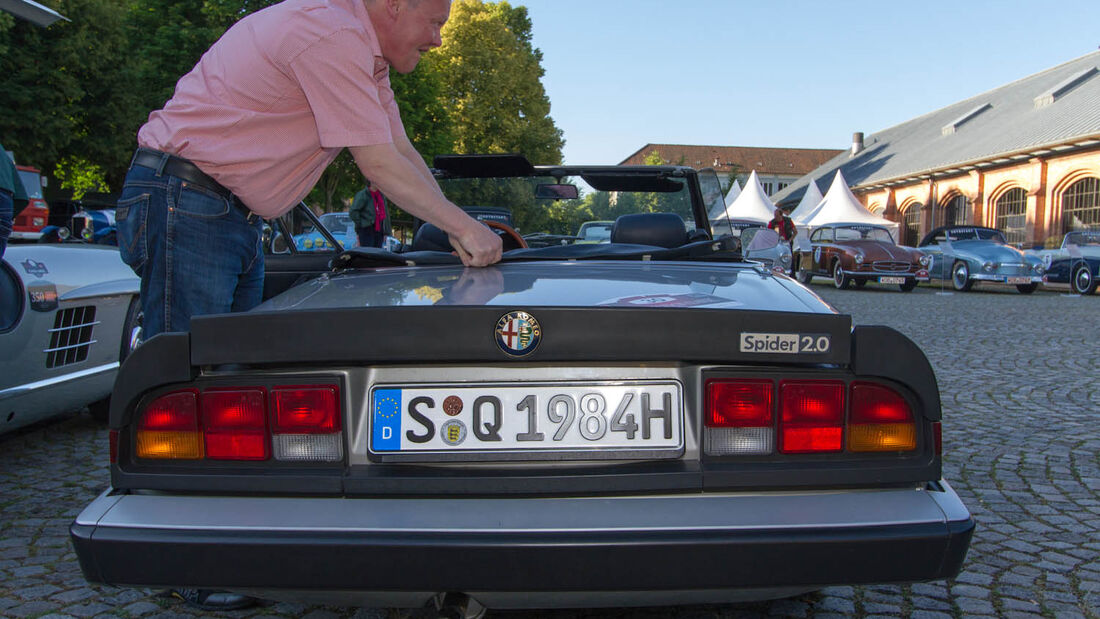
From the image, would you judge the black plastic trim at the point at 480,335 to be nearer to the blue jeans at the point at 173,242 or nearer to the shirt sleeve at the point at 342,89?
the shirt sleeve at the point at 342,89

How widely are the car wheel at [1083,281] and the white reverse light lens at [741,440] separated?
63.5 feet

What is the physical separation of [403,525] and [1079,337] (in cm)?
1004

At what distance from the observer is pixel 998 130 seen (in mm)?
33125

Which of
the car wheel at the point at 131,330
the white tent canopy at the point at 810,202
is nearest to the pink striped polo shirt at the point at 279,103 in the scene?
the car wheel at the point at 131,330

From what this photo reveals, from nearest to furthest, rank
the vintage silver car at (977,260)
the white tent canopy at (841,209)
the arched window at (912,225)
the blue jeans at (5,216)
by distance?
1. the blue jeans at (5,216)
2. the vintage silver car at (977,260)
3. the white tent canopy at (841,209)
4. the arched window at (912,225)

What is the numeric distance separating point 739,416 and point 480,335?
57 cm

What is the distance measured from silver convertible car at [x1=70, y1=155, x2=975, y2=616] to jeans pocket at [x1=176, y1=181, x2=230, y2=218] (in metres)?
0.78

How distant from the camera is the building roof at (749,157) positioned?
312 feet

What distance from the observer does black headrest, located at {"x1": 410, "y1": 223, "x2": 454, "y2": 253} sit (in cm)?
340

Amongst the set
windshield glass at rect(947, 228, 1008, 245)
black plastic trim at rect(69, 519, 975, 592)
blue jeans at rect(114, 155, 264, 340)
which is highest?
windshield glass at rect(947, 228, 1008, 245)

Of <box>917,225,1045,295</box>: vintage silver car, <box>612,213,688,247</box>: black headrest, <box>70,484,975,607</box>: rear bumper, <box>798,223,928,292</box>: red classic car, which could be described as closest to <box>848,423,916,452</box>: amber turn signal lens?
<box>70,484,975,607</box>: rear bumper

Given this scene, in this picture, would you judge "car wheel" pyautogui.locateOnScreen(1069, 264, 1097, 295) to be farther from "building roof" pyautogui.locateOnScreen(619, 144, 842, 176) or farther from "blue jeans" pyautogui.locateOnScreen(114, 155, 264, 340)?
"building roof" pyautogui.locateOnScreen(619, 144, 842, 176)

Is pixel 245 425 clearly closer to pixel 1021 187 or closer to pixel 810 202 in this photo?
pixel 1021 187

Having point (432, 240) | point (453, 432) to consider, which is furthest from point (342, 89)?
point (432, 240)
